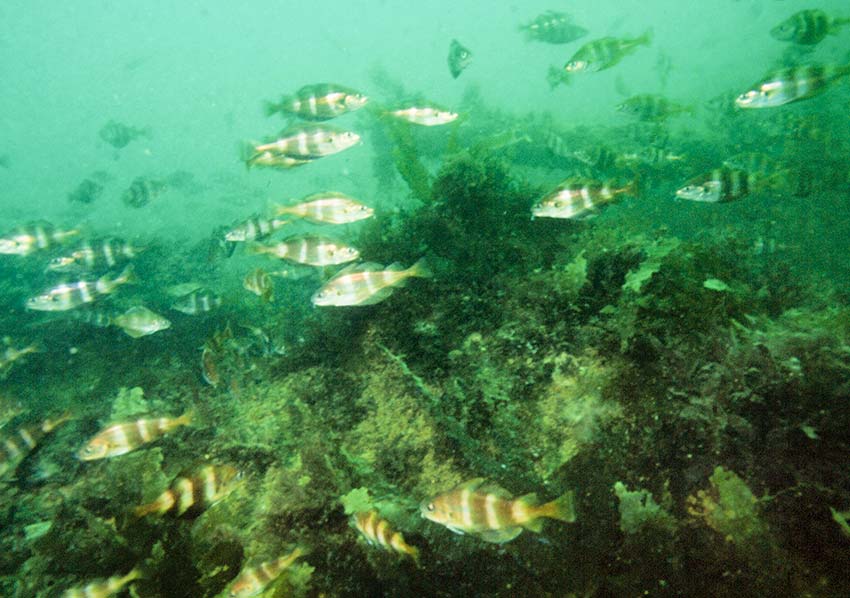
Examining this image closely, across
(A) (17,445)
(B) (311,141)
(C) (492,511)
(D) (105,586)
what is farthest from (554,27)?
(A) (17,445)

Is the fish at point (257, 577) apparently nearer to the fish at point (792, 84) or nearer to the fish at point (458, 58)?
the fish at point (792, 84)

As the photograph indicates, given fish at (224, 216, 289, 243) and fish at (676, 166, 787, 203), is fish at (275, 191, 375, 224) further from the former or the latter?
fish at (676, 166, 787, 203)

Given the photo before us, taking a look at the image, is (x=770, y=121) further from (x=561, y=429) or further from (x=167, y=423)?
(x=167, y=423)

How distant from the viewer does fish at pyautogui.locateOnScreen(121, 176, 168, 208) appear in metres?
9.66

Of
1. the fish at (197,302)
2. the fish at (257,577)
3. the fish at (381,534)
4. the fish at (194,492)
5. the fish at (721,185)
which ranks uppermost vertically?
the fish at (721,185)

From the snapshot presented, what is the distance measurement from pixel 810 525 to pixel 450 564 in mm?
2240

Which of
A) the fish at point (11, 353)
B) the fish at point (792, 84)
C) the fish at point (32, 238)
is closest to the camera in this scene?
the fish at point (792, 84)

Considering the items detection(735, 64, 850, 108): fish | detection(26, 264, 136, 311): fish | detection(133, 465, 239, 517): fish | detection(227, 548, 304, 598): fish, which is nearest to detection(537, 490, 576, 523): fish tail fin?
detection(227, 548, 304, 598): fish

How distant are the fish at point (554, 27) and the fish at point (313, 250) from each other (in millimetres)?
9479

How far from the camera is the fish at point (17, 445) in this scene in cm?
510

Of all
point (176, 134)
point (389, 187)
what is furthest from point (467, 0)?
point (389, 187)

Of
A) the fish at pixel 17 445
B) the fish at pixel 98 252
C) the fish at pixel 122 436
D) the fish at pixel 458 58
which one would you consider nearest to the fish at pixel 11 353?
the fish at pixel 98 252

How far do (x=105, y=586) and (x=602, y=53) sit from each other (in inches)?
351

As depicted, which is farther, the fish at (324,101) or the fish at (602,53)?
the fish at (602,53)
